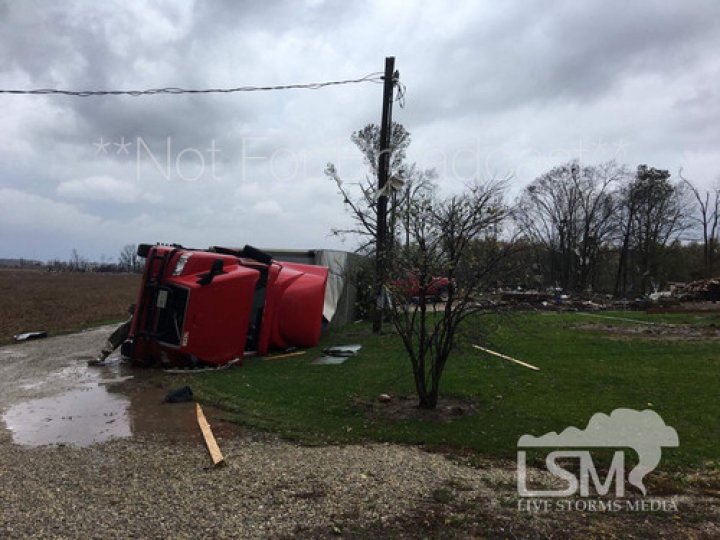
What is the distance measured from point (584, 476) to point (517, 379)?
4.50 metres

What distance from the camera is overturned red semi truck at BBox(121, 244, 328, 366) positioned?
11.6 m

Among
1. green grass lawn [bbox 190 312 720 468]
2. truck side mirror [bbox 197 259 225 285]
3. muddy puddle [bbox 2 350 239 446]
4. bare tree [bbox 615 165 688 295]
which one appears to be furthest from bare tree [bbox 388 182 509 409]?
bare tree [bbox 615 165 688 295]

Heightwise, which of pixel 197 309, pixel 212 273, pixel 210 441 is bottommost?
pixel 210 441

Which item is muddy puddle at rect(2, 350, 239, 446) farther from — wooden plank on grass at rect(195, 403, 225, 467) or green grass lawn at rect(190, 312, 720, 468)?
green grass lawn at rect(190, 312, 720, 468)

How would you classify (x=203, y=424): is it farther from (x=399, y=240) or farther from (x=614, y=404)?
(x=614, y=404)

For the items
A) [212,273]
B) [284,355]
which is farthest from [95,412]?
[284,355]

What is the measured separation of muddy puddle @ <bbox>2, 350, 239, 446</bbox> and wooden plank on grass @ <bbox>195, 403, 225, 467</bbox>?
8 centimetres

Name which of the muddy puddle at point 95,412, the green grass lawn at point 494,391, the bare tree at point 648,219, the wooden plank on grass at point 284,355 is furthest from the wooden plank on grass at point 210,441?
the bare tree at point 648,219

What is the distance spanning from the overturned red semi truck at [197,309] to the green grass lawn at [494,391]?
0.76 meters

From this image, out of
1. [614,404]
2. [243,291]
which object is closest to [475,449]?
[614,404]

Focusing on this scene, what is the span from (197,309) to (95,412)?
359 centimetres

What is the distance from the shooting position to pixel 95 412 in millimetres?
8219

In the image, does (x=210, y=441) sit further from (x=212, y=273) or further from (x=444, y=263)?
(x=212, y=273)

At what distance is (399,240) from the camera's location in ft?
27.3
